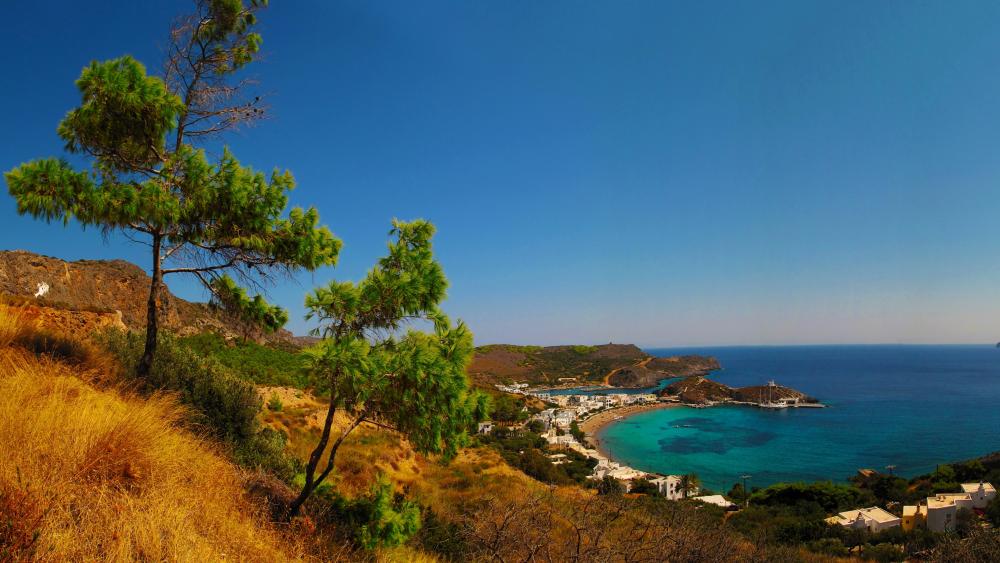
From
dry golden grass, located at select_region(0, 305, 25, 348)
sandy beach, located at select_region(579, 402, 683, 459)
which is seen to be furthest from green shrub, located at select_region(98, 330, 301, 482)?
sandy beach, located at select_region(579, 402, 683, 459)

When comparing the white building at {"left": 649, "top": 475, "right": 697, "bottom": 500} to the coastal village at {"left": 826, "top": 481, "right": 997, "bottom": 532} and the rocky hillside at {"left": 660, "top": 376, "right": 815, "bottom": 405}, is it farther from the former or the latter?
the rocky hillside at {"left": 660, "top": 376, "right": 815, "bottom": 405}

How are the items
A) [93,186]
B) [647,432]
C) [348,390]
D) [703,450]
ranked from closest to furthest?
[348,390], [93,186], [703,450], [647,432]

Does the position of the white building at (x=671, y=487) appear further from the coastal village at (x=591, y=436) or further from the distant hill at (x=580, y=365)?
the distant hill at (x=580, y=365)

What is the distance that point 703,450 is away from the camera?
5366 centimetres

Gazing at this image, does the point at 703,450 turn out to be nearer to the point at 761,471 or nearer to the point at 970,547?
the point at 761,471

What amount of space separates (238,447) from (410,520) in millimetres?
3447

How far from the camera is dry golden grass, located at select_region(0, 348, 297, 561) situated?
119 inches

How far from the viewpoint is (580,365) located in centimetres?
14862

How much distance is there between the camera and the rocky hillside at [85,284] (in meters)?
17.9

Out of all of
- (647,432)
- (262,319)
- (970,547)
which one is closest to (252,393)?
(262,319)

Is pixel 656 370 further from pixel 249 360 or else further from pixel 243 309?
Result: pixel 243 309

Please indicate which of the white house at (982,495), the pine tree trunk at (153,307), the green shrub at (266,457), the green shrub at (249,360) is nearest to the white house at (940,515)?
the white house at (982,495)

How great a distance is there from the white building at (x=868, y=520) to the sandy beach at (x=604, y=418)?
2589 cm

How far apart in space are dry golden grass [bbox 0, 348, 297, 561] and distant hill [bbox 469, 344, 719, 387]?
334 feet
